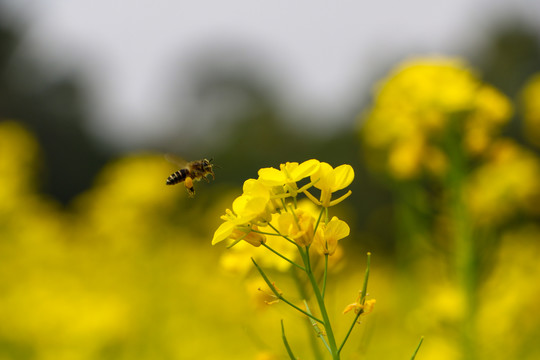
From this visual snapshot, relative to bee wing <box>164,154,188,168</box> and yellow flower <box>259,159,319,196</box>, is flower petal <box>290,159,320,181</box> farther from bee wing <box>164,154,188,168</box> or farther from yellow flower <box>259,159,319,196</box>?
bee wing <box>164,154,188,168</box>

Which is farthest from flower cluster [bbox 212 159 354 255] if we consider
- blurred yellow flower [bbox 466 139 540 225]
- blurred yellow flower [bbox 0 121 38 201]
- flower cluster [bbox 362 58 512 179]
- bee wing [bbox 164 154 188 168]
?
blurred yellow flower [bbox 0 121 38 201]

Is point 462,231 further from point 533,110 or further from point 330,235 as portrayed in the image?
point 330,235

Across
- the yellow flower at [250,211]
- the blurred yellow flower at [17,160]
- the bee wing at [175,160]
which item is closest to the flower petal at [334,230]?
the yellow flower at [250,211]

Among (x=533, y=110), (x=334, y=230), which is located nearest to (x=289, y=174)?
(x=334, y=230)

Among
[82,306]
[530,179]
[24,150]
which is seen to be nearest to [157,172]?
[24,150]

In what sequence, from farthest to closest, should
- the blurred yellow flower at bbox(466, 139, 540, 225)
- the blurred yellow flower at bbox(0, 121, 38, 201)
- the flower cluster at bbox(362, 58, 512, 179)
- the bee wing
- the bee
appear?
the blurred yellow flower at bbox(0, 121, 38, 201) < the blurred yellow flower at bbox(466, 139, 540, 225) < the flower cluster at bbox(362, 58, 512, 179) < the bee wing < the bee

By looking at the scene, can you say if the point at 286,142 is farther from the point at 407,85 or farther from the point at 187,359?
the point at 407,85
